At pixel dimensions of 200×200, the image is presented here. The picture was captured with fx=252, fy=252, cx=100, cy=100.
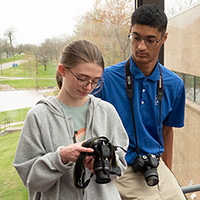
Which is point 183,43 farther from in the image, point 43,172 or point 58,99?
point 43,172

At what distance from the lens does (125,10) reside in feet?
6.34

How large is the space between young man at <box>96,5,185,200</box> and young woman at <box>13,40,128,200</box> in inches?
13.2

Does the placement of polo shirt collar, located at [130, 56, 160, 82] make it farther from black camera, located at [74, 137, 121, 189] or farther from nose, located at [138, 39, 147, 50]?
black camera, located at [74, 137, 121, 189]

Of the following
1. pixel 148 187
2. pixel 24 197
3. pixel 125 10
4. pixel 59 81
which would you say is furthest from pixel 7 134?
pixel 125 10

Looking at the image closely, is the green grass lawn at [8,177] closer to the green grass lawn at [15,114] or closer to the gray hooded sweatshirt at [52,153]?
the green grass lawn at [15,114]

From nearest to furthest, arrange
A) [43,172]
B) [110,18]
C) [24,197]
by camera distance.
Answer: [43,172] → [24,197] → [110,18]

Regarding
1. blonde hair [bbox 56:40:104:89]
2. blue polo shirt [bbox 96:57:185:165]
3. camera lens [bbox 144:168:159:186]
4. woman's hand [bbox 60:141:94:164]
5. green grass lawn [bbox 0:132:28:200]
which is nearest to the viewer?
woman's hand [bbox 60:141:94:164]

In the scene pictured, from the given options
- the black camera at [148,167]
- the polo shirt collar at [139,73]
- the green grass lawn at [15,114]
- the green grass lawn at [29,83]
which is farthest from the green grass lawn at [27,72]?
the black camera at [148,167]

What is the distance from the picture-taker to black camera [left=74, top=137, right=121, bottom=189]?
3.04 feet

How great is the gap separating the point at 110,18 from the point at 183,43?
2.15 feet

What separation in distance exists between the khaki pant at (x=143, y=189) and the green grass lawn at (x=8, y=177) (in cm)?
69

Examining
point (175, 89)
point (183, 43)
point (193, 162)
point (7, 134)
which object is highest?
point (183, 43)

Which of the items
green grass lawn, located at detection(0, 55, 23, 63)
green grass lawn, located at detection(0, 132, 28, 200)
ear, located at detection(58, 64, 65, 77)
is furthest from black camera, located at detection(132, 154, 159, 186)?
green grass lawn, located at detection(0, 55, 23, 63)

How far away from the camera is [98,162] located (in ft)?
3.10
